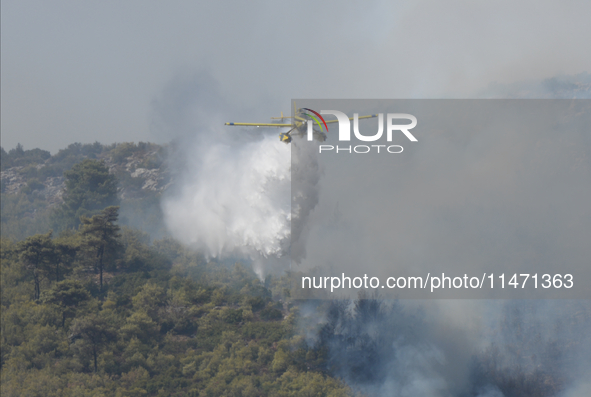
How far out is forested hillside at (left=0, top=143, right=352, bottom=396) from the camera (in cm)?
6059

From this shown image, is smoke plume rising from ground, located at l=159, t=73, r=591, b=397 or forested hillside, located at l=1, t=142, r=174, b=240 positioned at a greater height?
forested hillside, located at l=1, t=142, r=174, b=240

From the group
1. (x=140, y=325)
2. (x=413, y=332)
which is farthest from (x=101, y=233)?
(x=413, y=332)

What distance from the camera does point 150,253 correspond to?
95.1m

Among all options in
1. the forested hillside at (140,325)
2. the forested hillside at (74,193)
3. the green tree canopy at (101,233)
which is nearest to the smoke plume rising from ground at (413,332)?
the forested hillside at (140,325)

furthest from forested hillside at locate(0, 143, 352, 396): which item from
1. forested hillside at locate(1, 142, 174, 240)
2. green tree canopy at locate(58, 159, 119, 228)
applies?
forested hillside at locate(1, 142, 174, 240)

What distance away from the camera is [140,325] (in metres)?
69.6

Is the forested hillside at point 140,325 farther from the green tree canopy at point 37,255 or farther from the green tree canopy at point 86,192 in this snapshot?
the green tree canopy at point 86,192

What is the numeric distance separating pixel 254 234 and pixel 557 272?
1890 inches

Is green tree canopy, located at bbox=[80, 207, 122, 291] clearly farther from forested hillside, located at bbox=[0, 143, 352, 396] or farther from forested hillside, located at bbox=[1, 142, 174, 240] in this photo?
forested hillside, located at bbox=[1, 142, 174, 240]

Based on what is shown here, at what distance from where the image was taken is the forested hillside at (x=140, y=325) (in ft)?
199

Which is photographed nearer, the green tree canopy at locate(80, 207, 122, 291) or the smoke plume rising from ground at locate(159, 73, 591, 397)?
the smoke plume rising from ground at locate(159, 73, 591, 397)

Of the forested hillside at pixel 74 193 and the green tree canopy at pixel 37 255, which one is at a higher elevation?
the forested hillside at pixel 74 193

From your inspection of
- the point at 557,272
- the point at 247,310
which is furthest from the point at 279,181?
the point at 557,272

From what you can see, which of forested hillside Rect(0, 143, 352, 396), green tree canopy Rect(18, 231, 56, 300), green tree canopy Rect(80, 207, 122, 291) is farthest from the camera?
green tree canopy Rect(80, 207, 122, 291)
